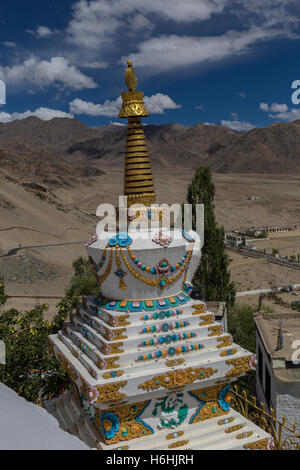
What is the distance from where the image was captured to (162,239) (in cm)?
579

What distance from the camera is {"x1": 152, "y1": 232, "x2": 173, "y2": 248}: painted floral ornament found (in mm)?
5781

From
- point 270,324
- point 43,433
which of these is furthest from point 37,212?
point 43,433

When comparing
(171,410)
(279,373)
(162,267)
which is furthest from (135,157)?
(279,373)

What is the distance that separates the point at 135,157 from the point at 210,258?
1073 cm

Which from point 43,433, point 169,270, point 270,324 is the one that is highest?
point 169,270

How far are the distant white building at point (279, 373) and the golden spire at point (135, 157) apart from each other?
19.0ft

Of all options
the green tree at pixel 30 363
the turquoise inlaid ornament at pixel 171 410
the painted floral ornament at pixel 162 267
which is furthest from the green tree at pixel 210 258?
the turquoise inlaid ornament at pixel 171 410

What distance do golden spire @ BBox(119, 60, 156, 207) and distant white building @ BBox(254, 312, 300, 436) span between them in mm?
5793

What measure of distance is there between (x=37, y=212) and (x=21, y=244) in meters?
10.7

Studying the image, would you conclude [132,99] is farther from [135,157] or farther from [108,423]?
[108,423]

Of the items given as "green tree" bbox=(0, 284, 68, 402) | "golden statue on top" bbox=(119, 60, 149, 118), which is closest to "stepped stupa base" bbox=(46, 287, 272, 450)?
"green tree" bbox=(0, 284, 68, 402)

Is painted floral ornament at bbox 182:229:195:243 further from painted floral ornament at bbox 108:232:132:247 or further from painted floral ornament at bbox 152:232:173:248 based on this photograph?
painted floral ornament at bbox 108:232:132:247
